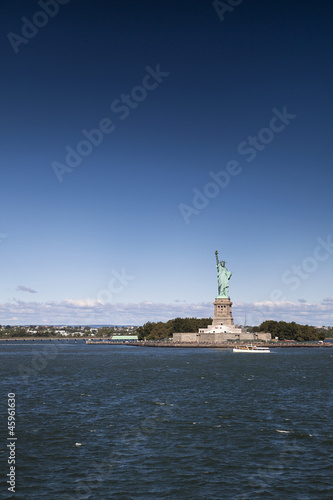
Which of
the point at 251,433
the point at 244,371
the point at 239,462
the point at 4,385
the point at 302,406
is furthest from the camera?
the point at 244,371

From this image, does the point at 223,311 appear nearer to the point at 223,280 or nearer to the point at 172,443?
the point at 223,280

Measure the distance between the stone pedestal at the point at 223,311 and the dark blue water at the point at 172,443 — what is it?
131 meters

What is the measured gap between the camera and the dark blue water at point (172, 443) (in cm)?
2181

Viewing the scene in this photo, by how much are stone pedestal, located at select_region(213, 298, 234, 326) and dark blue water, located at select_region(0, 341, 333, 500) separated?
431 ft

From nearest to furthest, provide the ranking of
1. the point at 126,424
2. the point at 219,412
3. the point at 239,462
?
the point at 239,462, the point at 126,424, the point at 219,412

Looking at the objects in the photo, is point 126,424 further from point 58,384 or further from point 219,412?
point 58,384

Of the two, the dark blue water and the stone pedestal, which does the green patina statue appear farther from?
the dark blue water

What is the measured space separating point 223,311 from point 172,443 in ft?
522

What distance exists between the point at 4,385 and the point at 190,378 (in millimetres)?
24166

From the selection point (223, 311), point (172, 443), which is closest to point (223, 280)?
point (223, 311)

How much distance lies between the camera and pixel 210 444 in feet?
95.3

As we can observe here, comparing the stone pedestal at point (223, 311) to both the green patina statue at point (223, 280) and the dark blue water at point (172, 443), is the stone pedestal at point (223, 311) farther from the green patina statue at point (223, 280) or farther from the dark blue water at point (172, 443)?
the dark blue water at point (172, 443)

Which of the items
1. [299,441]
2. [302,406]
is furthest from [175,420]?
[302,406]

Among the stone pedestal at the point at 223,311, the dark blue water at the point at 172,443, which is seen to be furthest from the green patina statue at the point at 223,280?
the dark blue water at the point at 172,443
